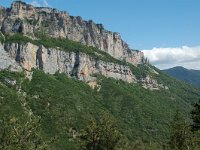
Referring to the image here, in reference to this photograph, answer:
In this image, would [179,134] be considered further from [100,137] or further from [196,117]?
[100,137]

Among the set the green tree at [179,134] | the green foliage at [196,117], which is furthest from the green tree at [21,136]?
the green foliage at [196,117]

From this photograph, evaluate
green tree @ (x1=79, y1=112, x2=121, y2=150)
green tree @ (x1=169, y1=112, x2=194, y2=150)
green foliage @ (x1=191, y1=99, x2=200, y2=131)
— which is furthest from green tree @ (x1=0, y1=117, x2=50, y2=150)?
green foliage @ (x1=191, y1=99, x2=200, y2=131)

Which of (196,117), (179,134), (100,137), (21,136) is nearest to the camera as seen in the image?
(21,136)

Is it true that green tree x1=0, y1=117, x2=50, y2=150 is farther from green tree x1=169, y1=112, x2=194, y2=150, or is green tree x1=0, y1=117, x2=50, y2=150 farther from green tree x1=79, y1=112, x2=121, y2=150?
green tree x1=169, y1=112, x2=194, y2=150

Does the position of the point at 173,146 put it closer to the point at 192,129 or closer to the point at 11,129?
the point at 192,129

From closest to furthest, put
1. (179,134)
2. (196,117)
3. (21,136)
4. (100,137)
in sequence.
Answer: (21,136)
(100,137)
(179,134)
(196,117)

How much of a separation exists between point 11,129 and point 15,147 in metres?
3.61

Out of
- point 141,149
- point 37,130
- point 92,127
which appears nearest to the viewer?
point 37,130

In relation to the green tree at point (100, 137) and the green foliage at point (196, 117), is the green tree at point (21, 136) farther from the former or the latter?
the green foliage at point (196, 117)

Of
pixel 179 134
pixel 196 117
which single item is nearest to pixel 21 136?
pixel 179 134

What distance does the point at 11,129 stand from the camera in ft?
217

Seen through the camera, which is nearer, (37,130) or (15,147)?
(15,147)

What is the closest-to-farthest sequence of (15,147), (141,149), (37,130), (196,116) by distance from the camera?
(15,147) → (37,130) → (196,116) → (141,149)

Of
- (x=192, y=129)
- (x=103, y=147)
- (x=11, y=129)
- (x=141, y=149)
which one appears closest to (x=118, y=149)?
(x=103, y=147)
